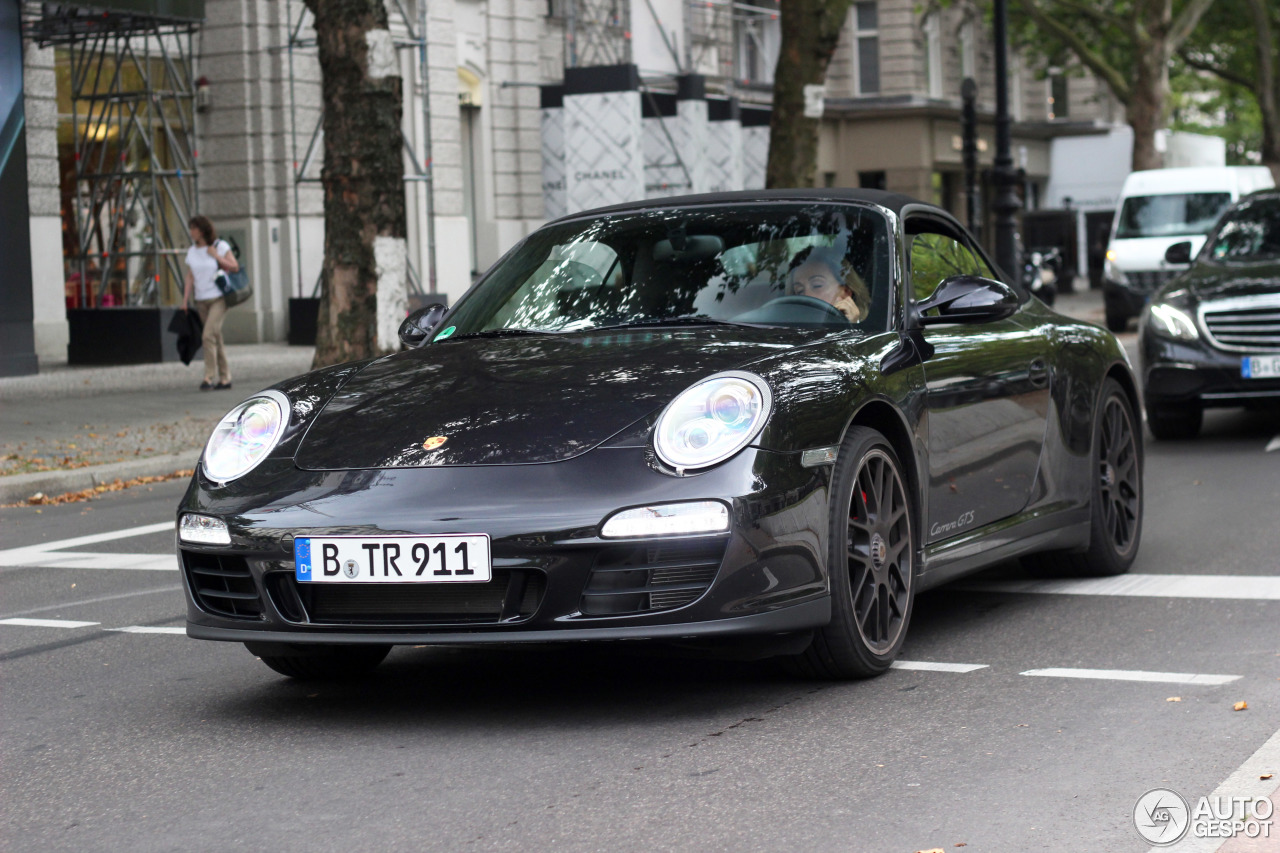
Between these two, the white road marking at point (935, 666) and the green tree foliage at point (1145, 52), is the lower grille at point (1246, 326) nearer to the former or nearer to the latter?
the white road marking at point (935, 666)

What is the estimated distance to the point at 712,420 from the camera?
472 cm

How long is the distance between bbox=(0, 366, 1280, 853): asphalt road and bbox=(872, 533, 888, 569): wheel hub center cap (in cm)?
34

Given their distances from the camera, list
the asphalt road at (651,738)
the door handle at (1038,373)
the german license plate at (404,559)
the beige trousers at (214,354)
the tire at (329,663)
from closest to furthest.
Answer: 1. the asphalt road at (651,738)
2. the german license plate at (404,559)
3. the tire at (329,663)
4. the door handle at (1038,373)
5. the beige trousers at (214,354)

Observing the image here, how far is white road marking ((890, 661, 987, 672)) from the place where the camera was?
5.38 metres

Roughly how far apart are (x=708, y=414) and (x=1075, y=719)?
46.7 inches

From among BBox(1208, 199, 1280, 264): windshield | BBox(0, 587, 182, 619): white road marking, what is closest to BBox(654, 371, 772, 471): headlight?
BBox(0, 587, 182, 619): white road marking

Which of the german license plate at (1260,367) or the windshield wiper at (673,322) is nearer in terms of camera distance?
the windshield wiper at (673,322)

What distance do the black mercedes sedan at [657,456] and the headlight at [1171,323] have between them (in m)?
5.28

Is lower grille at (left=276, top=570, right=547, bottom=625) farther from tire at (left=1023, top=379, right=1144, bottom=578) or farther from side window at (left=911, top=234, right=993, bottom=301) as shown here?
tire at (left=1023, top=379, right=1144, bottom=578)

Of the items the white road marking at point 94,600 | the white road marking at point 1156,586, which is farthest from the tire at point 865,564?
the white road marking at point 94,600

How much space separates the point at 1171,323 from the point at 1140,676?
666 centimetres

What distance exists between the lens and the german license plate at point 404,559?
4.53m

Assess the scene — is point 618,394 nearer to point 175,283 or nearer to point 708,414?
point 708,414

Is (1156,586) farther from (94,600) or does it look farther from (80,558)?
(80,558)
